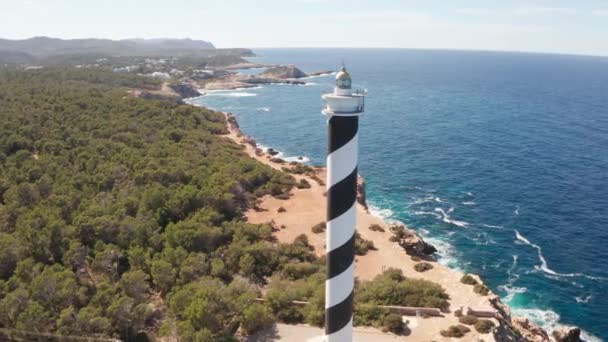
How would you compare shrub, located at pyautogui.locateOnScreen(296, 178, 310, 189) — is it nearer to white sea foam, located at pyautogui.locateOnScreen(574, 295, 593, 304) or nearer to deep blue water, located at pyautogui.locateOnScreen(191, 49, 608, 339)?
deep blue water, located at pyautogui.locateOnScreen(191, 49, 608, 339)

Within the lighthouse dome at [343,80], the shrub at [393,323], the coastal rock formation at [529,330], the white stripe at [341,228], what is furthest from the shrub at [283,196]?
the lighthouse dome at [343,80]

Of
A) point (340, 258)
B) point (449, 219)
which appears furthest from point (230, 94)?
point (340, 258)

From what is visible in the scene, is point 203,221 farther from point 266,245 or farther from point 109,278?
point 109,278

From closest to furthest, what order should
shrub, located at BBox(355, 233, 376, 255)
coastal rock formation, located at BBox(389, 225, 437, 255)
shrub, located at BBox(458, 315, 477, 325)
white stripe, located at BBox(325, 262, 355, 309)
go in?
1. white stripe, located at BBox(325, 262, 355, 309)
2. shrub, located at BBox(458, 315, 477, 325)
3. shrub, located at BBox(355, 233, 376, 255)
4. coastal rock formation, located at BBox(389, 225, 437, 255)

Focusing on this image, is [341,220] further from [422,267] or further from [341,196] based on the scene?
[422,267]

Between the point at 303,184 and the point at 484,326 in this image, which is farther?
the point at 303,184

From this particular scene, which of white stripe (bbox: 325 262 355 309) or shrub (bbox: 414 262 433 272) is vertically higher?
white stripe (bbox: 325 262 355 309)

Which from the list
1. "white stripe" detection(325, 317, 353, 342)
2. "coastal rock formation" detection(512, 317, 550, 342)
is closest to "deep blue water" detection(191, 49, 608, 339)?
"coastal rock formation" detection(512, 317, 550, 342)
